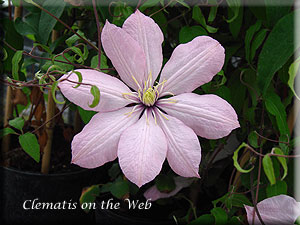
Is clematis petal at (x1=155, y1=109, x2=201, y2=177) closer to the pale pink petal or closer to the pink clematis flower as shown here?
the pink clematis flower

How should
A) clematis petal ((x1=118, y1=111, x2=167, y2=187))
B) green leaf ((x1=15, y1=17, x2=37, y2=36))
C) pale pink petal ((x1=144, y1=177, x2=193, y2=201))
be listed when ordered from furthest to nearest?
pale pink petal ((x1=144, y1=177, x2=193, y2=201)), green leaf ((x1=15, y1=17, x2=37, y2=36)), clematis petal ((x1=118, y1=111, x2=167, y2=187))

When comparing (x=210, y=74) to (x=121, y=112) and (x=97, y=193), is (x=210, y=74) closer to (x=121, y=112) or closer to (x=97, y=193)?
(x=121, y=112)

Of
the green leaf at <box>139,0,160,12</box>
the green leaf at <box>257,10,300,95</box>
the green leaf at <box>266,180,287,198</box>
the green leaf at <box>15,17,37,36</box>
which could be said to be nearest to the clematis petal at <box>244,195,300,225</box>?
the green leaf at <box>266,180,287,198</box>

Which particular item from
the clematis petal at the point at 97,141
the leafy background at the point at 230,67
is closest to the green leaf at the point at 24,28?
the leafy background at the point at 230,67

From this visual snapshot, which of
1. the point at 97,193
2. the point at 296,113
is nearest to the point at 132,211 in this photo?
the point at 97,193

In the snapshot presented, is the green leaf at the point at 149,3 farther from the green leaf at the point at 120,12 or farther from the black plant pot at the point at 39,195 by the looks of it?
the black plant pot at the point at 39,195
